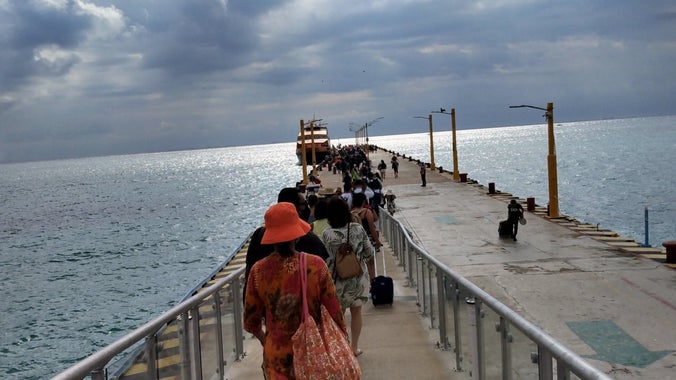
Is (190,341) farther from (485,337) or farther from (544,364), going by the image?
(544,364)

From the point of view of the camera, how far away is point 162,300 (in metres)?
25.3

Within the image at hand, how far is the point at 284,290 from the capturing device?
3830mm

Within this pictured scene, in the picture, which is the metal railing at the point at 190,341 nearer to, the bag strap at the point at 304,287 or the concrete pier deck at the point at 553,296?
the concrete pier deck at the point at 553,296

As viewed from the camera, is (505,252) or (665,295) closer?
(665,295)

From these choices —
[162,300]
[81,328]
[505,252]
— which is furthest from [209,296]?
[162,300]

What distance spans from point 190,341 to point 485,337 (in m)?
2.42

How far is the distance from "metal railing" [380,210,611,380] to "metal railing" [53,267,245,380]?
225cm

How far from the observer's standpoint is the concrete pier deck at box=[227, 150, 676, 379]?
24.4 ft

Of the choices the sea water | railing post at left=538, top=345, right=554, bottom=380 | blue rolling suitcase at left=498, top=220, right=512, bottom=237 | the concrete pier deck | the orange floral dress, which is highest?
the orange floral dress

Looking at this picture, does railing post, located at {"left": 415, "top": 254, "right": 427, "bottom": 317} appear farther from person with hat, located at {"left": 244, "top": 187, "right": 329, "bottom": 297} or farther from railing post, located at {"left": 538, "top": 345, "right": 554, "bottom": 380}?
railing post, located at {"left": 538, "top": 345, "right": 554, "bottom": 380}

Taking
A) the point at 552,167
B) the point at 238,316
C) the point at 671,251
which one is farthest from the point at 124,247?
the point at 238,316

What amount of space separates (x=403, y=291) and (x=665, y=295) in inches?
219

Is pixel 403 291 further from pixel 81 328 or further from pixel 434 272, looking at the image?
pixel 81 328

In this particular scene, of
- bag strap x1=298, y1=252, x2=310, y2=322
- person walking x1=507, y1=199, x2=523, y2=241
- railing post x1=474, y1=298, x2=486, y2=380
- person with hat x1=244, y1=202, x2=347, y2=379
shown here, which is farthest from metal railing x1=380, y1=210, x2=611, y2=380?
person walking x1=507, y1=199, x2=523, y2=241
